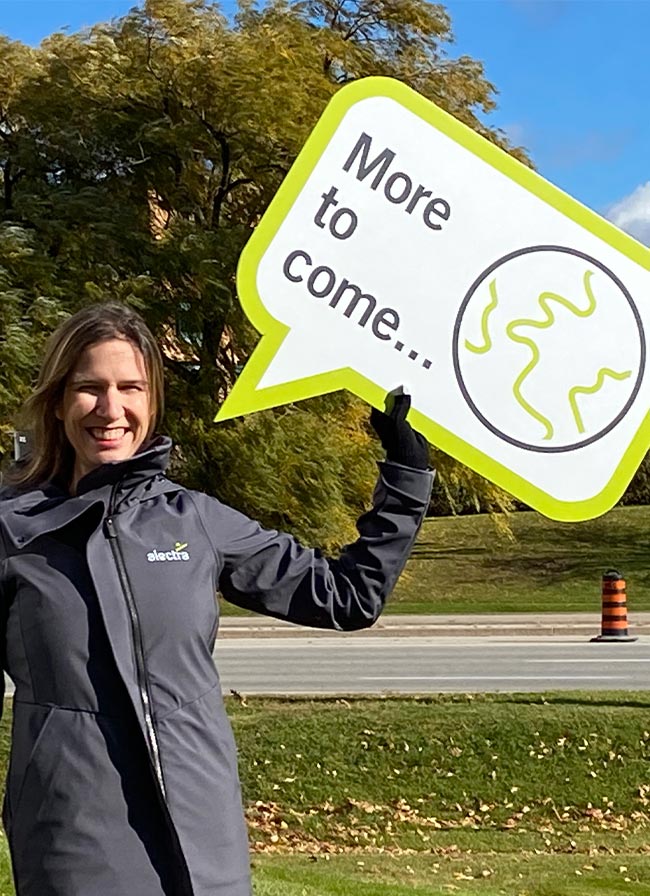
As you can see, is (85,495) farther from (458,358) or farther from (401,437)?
(458,358)

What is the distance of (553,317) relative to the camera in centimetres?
273

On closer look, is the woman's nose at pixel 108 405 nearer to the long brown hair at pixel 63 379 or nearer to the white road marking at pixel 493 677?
the long brown hair at pixel 63 379

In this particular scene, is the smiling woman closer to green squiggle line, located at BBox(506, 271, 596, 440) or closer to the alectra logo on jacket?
the alectra logo on jacket

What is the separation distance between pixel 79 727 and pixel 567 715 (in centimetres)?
772

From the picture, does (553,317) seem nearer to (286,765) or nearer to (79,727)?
(79,727)

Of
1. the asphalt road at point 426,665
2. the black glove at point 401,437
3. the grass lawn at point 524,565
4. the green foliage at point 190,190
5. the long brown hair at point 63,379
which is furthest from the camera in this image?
the grass lawn at point 524,565

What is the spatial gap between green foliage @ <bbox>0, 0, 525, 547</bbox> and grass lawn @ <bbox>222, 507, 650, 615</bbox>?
17.0 feet

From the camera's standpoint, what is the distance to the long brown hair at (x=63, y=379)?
2516mm

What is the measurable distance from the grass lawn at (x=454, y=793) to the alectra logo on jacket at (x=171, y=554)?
4065mm

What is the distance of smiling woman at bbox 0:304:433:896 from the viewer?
2.29 m

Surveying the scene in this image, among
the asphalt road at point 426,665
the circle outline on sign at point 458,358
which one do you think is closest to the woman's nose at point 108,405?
the circle outline on sign at point 458,358

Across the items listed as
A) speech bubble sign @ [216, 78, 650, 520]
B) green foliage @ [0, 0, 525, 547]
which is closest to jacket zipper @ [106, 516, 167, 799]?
speech bubble sign @ [216, 78, 650, 520]

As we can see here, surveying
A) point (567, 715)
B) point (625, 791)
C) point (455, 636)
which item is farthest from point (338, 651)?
point (625, 791)

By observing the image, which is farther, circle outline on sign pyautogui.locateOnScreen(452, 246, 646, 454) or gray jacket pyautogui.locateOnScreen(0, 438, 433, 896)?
circle outline on sign pyautogui.locateOnScreen(452, 246, 646, 454)
